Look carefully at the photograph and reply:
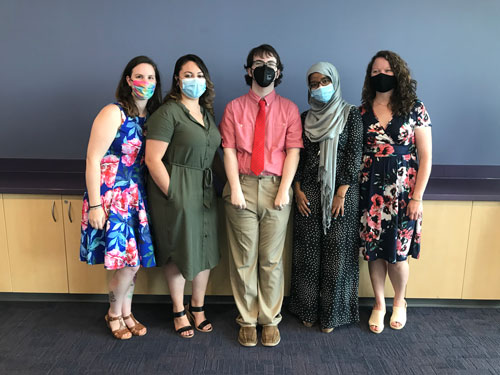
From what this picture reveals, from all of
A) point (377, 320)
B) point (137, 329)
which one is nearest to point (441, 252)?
point (377, 320)

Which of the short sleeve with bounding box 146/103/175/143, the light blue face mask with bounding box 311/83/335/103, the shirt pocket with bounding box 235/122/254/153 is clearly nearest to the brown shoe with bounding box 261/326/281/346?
the shirt pocket with bounding box 235/122/254/153

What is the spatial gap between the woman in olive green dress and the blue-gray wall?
2.10 ft

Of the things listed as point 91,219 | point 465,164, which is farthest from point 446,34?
point 91,219

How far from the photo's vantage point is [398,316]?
237 centimetres

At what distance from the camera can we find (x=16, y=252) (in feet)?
8.16

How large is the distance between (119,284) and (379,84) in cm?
177

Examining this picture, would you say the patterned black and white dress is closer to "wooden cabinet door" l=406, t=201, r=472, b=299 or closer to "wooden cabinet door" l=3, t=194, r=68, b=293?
"wooden cabinet door" l=406, t=201, r=472, b=299

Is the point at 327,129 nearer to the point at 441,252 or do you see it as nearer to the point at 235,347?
the point at 441,252

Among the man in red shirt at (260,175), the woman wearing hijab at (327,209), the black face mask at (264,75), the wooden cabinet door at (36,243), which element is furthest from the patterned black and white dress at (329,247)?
the wooden cabinet door at (36,243)

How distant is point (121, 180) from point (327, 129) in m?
1.10

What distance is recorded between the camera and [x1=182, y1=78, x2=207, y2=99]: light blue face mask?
6.65 ft

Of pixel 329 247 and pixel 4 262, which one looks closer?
pixel 329 247

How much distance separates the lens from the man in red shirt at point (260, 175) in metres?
2.06

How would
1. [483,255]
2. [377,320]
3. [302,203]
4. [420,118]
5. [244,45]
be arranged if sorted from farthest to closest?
[244,45], [483,255], [377,320], [302,203], [420,118]
